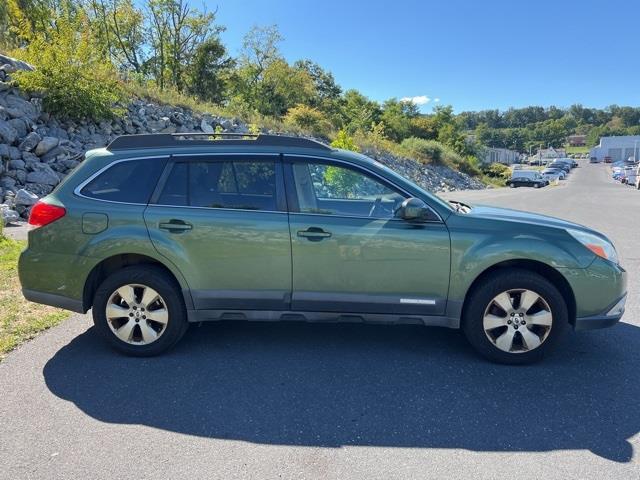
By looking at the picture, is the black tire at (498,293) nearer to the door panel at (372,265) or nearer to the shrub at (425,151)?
the door panel at (372,265)

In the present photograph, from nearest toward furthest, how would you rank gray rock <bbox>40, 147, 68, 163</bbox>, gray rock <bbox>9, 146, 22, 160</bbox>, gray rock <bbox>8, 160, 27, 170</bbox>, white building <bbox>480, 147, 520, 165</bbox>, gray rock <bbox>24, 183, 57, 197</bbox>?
gray rock <bbox>24, 183, 57, 197</bbox>
gray rock <bbox>8, 160, 27, 170</bbox>
gray rock <bbox>9, 146, 22, 160</bbox>
gray rock <bbox>40, 147, 68, 163</bbox>
white building <bbox>480, 147, 520, 165</bbox>

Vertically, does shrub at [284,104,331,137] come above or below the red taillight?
above

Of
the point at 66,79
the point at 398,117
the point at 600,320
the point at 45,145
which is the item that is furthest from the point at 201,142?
the point at 398,117

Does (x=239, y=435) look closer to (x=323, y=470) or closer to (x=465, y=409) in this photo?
(x=323, y=470)

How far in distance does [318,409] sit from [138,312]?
6.02 ft

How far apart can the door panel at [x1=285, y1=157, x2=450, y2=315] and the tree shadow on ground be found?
0.54 meters

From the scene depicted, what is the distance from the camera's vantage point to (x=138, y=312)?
4.07 metres

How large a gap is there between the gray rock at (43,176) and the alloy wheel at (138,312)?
9365 mm

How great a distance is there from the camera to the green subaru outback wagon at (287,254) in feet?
12.6

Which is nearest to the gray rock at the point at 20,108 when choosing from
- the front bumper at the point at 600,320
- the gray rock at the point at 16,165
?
the gray rock at the point at 16,165

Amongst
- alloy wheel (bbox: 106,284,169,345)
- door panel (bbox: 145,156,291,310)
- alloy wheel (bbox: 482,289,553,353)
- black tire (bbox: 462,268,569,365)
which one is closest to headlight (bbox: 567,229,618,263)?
black tire (bbox: 462,268,569,365)

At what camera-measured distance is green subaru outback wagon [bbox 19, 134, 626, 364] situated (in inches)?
152

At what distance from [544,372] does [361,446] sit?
186cm

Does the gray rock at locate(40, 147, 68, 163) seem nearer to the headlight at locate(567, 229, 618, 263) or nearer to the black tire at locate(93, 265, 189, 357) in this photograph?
the black tire at locate(93, 265, 189, 357)
